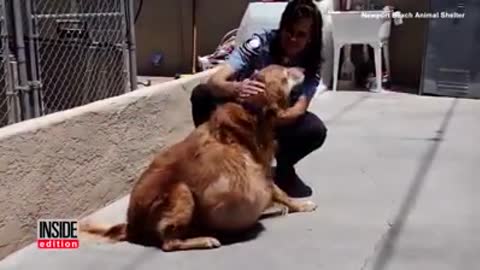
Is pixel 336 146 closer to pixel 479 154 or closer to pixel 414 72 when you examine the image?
pixel 479 154

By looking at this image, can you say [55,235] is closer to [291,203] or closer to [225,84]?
[225,84]

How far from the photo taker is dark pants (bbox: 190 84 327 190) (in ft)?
12.4

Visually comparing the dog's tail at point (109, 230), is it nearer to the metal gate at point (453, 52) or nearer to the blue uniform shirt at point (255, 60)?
the blue uniform shirt at point (255, 60)

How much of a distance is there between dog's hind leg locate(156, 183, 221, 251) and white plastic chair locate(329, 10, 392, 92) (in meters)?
4.37

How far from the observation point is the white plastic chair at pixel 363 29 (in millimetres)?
6891

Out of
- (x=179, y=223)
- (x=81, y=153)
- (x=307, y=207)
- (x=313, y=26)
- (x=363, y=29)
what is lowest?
(x=307, y=207)

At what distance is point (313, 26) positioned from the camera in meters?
3.61

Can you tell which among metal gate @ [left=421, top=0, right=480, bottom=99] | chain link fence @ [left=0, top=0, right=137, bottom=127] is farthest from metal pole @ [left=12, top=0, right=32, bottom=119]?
metal gate @ [left=421, top=0, right=480, bottom=99]

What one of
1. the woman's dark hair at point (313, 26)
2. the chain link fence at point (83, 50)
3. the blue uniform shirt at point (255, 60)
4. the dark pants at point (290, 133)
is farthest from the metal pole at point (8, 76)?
the woman's dark hair at point (313, 26)

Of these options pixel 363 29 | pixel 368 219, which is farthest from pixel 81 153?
pixel 363 29

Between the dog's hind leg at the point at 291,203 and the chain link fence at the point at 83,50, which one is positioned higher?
the chain link fence at the point at 83,50

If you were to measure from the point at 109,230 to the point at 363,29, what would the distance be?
443 cm

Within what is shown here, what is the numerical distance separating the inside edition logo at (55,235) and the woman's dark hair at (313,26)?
1412 mm

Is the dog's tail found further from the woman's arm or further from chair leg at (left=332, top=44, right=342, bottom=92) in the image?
chair leg at (left=332, top=44, right=342, bottom=92)
